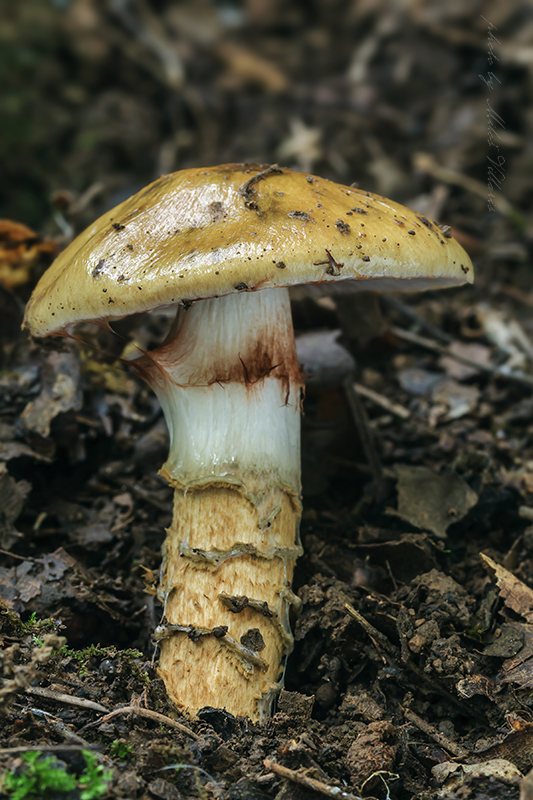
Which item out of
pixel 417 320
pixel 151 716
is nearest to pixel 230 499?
pixel 151 716

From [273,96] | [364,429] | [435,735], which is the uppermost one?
[273,96]

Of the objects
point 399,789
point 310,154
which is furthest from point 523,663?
point 310,154

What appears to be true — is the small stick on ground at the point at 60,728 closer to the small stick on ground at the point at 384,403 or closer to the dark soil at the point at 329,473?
the dark soil at the point at 329,473

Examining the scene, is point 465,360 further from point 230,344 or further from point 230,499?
point 230,499

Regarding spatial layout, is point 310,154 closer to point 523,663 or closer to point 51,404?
point 51,404

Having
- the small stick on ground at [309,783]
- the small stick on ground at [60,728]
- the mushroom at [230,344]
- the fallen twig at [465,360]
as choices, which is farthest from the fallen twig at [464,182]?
the small stick on ground at [60,728]

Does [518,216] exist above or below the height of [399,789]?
above

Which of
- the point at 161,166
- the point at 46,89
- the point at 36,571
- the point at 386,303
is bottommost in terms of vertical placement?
the point at 36,571
